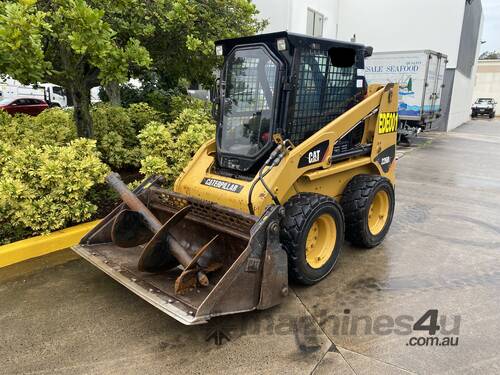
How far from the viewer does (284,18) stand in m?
13.0

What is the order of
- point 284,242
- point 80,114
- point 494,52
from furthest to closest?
point 494,52, point 80,114, point 284,242

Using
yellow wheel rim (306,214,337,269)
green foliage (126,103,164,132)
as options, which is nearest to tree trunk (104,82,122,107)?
green foliage (126,103,164,132)

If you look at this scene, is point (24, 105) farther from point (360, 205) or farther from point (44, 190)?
point (360, 205)

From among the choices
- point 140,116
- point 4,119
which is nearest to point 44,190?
point 4,119

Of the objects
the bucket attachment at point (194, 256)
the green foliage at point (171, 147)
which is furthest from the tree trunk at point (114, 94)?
Answer: the bucket attachment at point (194, 256)

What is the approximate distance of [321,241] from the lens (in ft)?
13.0

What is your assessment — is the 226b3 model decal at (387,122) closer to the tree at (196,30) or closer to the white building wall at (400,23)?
the tree at (196,30)

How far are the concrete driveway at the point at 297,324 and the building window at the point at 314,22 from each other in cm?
1140

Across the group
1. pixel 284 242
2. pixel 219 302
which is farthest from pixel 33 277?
pixel 284 242

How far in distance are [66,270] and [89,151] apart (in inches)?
64.4

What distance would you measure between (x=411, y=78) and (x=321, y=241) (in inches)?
450

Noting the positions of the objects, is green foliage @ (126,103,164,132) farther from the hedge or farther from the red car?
the red car

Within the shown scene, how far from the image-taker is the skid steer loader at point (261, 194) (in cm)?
308

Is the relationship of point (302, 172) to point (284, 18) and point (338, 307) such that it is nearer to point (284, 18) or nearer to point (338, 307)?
point (338, 307)
